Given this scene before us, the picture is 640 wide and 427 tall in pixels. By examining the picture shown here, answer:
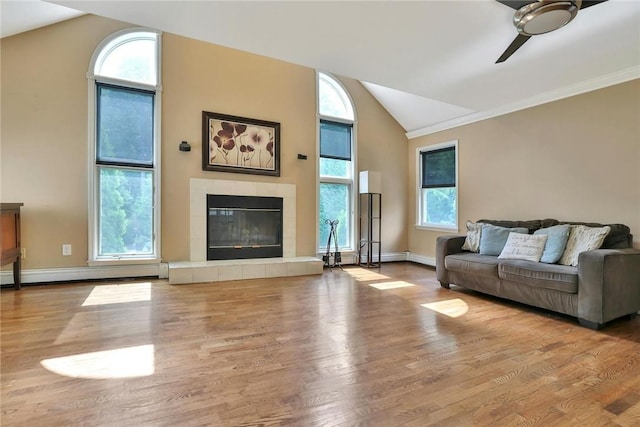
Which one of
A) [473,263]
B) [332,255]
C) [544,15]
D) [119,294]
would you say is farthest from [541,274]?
[119,294]

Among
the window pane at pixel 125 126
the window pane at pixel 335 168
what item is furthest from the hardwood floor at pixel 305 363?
the window pane at pixel 335 168

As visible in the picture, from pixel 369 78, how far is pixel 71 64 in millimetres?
3583

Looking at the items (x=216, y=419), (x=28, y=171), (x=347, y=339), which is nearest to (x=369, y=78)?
(x=347, y=339)

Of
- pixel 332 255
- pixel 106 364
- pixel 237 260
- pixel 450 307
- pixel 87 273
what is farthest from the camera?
pixel 332 255

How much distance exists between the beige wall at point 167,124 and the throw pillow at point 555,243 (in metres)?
2.79

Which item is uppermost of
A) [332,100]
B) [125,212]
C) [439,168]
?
[332,100]

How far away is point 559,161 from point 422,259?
2612mm

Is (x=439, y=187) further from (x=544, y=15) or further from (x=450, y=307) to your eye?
(x=544, y=15)

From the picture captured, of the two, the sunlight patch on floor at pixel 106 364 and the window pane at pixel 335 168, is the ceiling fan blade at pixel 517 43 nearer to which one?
the window pane at pixel 335 168

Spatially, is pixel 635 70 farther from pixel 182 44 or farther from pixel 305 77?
pixel 182 44

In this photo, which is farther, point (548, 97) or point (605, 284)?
point (548, 97)

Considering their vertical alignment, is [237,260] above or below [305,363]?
above

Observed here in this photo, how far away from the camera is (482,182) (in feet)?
15.7

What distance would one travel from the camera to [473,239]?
4.20 meters
